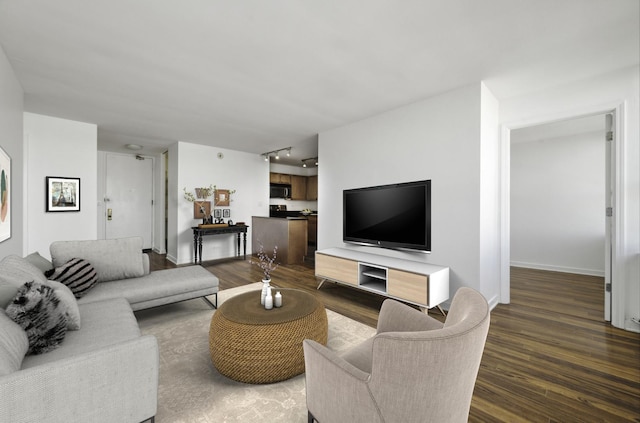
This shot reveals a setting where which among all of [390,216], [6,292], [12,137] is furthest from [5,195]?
[390,216]

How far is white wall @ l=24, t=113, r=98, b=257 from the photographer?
380cm

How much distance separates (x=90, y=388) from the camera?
1.13 metres

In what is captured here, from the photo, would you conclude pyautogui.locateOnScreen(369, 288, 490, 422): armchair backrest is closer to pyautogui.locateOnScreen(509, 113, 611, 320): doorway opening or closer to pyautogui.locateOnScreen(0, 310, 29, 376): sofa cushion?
pyautogui.locateOnScreen(0, 310, 29, 376): sofa cushion

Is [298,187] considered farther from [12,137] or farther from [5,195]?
[5,195]

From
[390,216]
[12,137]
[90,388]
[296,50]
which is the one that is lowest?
[90,388]

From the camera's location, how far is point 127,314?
1.99 meters

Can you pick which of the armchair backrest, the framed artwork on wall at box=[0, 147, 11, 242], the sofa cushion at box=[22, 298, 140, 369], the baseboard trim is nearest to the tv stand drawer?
the sofa cushion at box=[22, 298, 140, 369]

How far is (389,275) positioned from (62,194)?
491cm

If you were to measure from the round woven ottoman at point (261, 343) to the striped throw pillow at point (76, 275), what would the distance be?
55.1 inches

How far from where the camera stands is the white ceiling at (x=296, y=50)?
1818 millimetres

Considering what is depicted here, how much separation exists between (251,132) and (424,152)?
3033 millimetres

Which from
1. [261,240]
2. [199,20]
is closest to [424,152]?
[199,20]

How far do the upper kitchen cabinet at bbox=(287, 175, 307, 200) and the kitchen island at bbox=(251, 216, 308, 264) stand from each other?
2167 mm

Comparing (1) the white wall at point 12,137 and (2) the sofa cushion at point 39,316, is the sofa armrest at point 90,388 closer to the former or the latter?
(2) the sofa cushion at point 39,316
